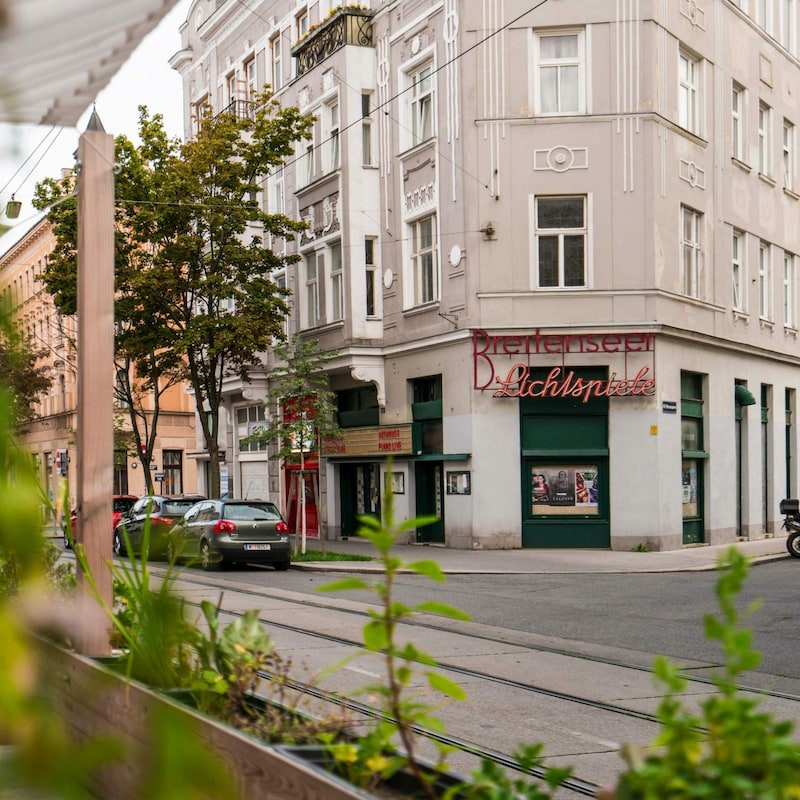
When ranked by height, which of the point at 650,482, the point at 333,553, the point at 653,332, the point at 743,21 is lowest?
the point at 333,553

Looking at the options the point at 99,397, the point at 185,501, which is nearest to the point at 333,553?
the point at 185,501

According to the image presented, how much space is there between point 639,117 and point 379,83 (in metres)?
7.27

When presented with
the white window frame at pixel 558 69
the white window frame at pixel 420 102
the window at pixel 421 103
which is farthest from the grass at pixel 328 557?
the white window frame at pixel 558 69

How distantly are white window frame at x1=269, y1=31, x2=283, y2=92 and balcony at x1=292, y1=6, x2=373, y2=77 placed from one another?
112 inches

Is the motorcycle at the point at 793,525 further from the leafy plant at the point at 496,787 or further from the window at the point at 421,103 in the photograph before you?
the leafy plant at the point at 496,787

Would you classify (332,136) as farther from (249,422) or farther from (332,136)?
(249,422)

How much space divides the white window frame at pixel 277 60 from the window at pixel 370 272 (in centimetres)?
799

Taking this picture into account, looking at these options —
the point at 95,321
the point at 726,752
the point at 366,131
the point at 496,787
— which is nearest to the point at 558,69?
the point at 366,131

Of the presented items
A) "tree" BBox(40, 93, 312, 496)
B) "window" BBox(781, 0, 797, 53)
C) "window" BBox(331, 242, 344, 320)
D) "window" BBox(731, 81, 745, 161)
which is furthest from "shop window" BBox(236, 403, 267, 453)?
"window" BBox(781, 0, 797, 53)

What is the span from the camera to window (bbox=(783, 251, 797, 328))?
3372cm

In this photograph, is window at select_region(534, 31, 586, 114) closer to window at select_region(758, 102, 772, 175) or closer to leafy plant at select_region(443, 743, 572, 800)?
window at select_region(758, 102, 772, 175)

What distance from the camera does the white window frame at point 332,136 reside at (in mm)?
30781

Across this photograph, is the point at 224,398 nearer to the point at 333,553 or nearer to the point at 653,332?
the point at 333,553

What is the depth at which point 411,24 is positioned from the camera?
28062mm
